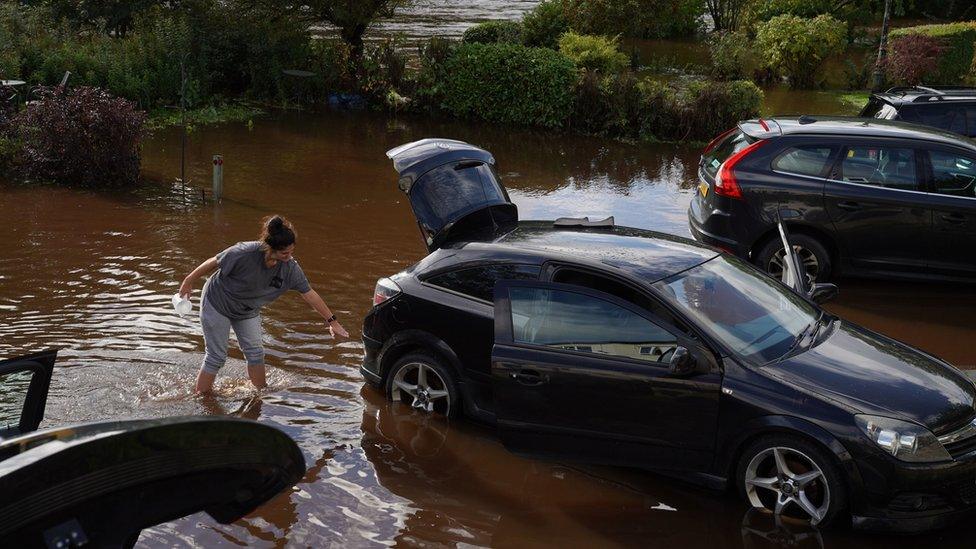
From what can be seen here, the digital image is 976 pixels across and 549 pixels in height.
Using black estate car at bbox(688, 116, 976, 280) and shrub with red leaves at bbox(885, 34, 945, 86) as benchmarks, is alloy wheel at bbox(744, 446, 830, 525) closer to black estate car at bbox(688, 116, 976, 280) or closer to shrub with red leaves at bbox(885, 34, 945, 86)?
black estate car at bbox(688, 116, 976, 280)

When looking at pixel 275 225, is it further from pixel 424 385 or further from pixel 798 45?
pixel 798 45

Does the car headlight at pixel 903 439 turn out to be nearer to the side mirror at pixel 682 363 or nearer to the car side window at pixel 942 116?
the side mirror at pixel 682 363

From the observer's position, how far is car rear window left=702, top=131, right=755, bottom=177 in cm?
1070

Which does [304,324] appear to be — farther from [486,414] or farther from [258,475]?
[258,475]

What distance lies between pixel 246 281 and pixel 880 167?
620 cm

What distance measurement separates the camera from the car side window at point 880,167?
399 inches

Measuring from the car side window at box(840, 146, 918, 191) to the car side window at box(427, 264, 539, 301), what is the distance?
4.58 meters

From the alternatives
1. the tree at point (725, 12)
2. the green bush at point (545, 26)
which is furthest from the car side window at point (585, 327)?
the tree at point (725, 12)

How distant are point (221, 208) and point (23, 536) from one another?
1059 cm

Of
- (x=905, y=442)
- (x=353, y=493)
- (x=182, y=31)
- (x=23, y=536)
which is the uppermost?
(x=182, y=31)

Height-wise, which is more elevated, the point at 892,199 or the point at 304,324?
the point at 892,199

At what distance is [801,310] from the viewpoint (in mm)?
7035

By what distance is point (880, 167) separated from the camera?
10.2m

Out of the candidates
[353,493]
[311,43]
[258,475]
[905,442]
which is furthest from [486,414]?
[311,43]
